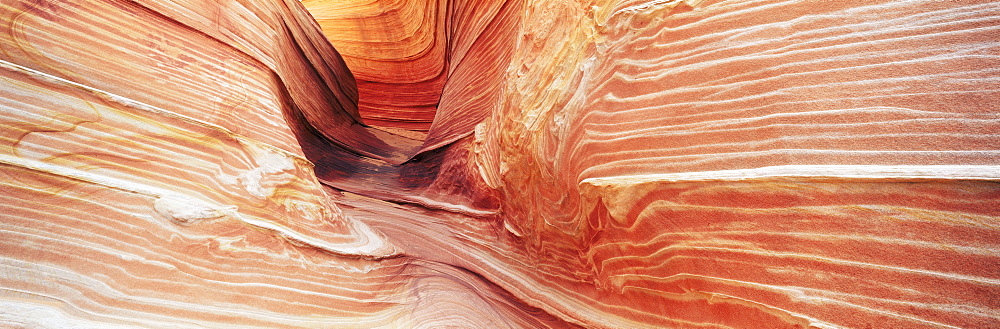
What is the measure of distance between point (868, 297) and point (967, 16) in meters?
0.36

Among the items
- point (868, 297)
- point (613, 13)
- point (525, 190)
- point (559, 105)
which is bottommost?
point (868, 297)

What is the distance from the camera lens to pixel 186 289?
3.04ft

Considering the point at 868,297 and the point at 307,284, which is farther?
the point at 307,284

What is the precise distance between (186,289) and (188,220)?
0.41 ft

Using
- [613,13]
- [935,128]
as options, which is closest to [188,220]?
[613,13]

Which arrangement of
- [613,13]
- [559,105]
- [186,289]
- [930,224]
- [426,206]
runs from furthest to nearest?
[426,206]
[559,105]
[613,13]
[186,289]
[930,224]

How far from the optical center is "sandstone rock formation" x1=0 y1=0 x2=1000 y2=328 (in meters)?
→ 0.64

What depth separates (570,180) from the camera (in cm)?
113

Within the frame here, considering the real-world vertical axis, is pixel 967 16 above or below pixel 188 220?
above

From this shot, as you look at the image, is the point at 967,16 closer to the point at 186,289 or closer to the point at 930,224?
the point at 930,224

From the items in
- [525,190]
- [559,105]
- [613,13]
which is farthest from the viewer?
[525,190]

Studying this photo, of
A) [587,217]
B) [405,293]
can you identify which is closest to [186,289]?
[405,293]

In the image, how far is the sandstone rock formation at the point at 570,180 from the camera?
64cm

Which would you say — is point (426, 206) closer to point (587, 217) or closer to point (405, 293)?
point (405, 293)
